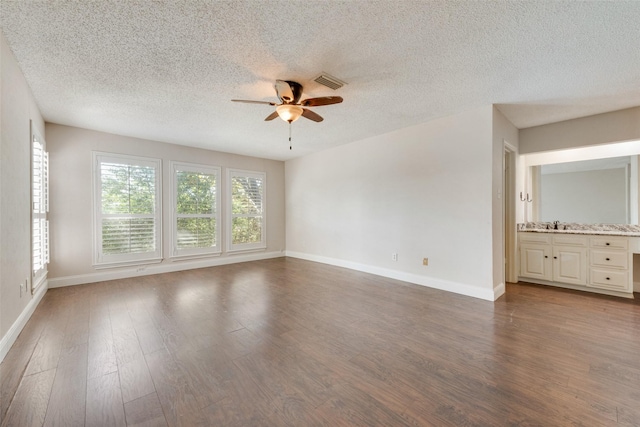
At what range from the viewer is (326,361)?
203cm

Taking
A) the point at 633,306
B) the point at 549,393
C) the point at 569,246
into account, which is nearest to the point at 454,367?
the point at 549,393

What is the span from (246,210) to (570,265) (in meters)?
5.94

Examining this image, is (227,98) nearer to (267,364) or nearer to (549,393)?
(267,364)

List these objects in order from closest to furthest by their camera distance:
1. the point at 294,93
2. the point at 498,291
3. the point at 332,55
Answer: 1. the point at 332,55
2. the point at 294,93
3. the point at 498,291

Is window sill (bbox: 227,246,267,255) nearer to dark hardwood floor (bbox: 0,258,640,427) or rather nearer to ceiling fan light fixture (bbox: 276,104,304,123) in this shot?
dark hardwood floor (bbox: 0,258,640,427)

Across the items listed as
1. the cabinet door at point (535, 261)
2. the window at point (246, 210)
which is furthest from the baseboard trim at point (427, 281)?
the window at point (246, 210)

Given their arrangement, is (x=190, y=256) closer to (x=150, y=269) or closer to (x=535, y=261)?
(x=150, y=269)

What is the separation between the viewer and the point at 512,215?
4188 mm

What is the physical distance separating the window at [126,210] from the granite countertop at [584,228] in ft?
21.1

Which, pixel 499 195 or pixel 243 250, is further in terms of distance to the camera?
pixel 243 250

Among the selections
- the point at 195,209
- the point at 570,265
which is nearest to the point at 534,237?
the point at 570,265

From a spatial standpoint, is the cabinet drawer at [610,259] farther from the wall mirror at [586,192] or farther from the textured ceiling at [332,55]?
the textured ceiling at [332,55]

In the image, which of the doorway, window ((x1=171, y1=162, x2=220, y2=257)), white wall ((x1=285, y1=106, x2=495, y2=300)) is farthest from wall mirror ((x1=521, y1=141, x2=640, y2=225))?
window ((x1=171, y1=162, x2=220, y2=257))

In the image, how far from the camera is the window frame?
122 inches
